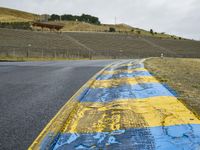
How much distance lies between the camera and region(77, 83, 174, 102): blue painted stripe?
738cm

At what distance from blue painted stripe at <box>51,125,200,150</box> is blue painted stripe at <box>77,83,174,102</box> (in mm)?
2317

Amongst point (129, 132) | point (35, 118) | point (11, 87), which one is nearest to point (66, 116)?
point (35, 118)

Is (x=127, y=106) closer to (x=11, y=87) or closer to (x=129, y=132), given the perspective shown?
(x=129, y=132)

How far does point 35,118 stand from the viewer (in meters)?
6.16

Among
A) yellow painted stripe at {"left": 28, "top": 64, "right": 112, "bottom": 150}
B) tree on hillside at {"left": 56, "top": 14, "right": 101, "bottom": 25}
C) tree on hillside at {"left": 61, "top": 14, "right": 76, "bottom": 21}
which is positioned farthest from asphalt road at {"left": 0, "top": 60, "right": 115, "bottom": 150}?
tree on hillside at {"left": 61, "top": 14, "right": 76, "bottom": 21}

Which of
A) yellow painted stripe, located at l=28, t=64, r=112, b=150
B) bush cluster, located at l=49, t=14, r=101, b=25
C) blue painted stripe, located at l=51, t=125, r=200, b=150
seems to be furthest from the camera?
bush cluster, located at l=49, t=14, r=101, b=25

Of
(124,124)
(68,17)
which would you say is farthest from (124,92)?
(68,17)

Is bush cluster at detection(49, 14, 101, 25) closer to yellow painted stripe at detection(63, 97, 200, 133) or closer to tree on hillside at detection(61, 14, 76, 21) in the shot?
tree on hillside at detection(61, 14, 76, 21)

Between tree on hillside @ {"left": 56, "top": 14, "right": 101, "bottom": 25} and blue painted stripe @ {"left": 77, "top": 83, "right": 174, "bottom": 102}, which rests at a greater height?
tree on hillside @ {"left": 56, "top": 14, "right": 101, "bottom": 25}

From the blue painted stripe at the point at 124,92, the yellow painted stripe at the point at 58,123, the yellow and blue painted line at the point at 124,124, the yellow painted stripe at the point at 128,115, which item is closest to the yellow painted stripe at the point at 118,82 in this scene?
the blue painted stripe at the point at 124,92

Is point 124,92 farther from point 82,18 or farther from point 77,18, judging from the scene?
point 82,18

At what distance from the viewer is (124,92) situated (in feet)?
25.9

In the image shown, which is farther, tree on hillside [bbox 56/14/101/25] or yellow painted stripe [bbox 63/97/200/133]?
tree on hillside [bbox 56/14/101/25]

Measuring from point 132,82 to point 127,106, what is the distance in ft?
9.73
